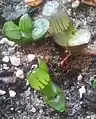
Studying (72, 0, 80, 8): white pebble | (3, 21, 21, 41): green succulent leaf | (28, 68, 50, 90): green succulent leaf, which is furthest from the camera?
(72, 0, 80, 8): white pebble

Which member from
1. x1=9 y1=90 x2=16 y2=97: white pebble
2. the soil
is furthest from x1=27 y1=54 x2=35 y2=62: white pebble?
x1=9 y1=90 x2=16 y2=97: white pebble

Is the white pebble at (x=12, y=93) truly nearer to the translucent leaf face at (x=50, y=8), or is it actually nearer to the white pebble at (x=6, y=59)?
the white pebble at (x=6, y=59)

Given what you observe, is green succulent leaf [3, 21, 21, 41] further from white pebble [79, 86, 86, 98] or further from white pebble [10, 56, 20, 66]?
white pebble [79, 86, 86, 98]

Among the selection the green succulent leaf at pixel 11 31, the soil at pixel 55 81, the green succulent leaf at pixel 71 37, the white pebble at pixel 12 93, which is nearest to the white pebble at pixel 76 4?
the soil at pixel 55 81

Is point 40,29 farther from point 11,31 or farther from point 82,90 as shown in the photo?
point 82,90

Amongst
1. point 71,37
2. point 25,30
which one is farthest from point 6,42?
point 71,37

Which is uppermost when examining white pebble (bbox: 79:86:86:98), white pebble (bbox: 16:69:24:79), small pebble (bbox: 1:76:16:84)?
white pebble (bbox: 16:69:24:79)

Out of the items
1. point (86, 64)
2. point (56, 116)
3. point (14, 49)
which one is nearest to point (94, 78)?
point (86, 64)
